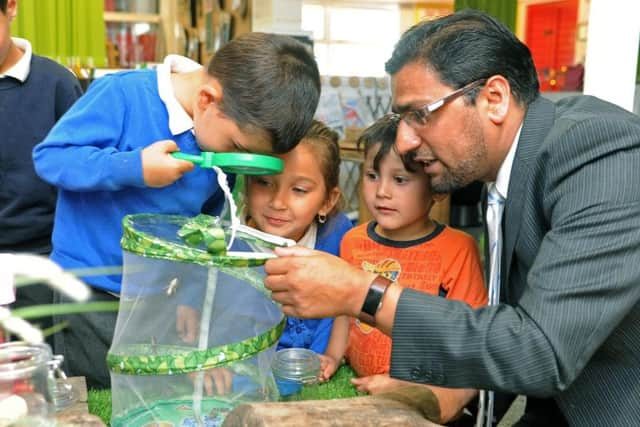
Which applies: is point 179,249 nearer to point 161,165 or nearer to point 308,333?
point 161,165

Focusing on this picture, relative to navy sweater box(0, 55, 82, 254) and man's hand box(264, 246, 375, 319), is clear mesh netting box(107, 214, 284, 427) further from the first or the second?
navy sweater box(0, 55, 82, 254)

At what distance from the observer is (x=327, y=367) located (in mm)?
1534

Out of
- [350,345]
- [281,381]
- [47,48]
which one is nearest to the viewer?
[281,381]

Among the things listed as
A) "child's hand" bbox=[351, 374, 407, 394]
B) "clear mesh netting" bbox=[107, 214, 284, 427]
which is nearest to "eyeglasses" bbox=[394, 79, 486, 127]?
"clear mesh netting" bbox=[107, 214, 284, 427]

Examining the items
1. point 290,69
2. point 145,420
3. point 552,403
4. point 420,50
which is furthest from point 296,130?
point 552,403

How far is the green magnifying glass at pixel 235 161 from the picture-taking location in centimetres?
122

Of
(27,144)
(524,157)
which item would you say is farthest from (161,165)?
(27,144)

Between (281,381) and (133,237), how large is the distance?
0.48 meters

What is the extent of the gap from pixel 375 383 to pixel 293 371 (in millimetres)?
164

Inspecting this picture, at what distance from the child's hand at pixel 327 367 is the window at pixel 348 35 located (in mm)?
4845

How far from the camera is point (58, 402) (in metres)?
1.15

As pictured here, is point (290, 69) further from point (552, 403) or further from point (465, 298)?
point (552, 403)

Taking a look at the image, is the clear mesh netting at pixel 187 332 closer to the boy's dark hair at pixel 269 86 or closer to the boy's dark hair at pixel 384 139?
the boy's dark hair at pixel 269 86

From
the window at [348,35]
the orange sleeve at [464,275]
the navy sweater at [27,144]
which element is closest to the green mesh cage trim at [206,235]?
the orange sleeve at [464,275]
